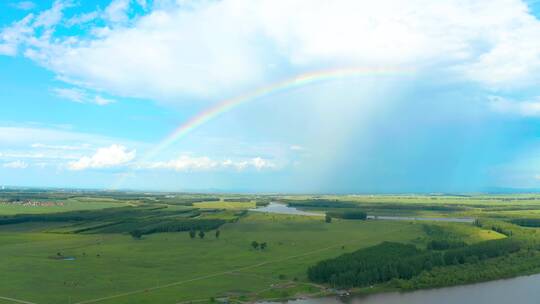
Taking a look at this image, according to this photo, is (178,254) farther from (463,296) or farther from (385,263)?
(463,296)

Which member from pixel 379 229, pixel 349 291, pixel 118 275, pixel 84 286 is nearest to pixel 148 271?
pixel 118 275

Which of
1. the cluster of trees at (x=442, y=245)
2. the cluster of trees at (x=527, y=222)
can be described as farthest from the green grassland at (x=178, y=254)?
the cluster of trees at (x=527, y=222)

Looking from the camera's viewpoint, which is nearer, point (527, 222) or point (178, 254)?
point (178, 254)

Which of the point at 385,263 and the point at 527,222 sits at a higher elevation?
the point at 527,222

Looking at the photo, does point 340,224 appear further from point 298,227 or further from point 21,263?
point 21,263

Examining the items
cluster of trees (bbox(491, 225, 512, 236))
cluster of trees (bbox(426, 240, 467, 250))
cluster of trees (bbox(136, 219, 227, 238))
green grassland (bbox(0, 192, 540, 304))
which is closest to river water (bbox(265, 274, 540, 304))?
green grassland (bbox(0, 192, 540, 304))

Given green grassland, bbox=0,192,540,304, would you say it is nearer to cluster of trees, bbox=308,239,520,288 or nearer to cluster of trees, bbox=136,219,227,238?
cluster of trees, bbox=136,219,227,238

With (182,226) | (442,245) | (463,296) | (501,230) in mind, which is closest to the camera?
(463,296)

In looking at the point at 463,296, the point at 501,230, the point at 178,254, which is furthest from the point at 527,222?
the point at 178,254
